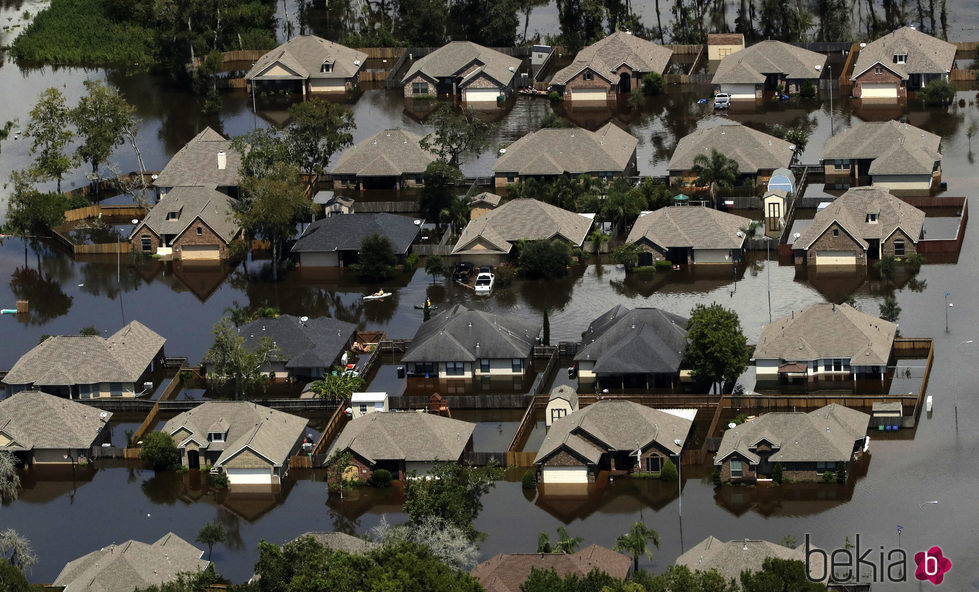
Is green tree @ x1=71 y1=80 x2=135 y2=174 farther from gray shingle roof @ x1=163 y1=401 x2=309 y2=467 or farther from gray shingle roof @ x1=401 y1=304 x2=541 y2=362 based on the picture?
gray shingle roof @ x1=163 y1=401 x2=309 y2=467

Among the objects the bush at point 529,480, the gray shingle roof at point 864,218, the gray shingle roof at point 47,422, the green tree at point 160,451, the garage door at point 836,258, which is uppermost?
the gray shingle roof at point 864,218

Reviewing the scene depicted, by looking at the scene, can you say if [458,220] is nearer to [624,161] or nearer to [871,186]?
[624,161]

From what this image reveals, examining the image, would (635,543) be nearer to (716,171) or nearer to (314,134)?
(716,171)

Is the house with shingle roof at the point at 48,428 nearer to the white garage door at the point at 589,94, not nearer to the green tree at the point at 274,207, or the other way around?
the green tree at the point at 274,207

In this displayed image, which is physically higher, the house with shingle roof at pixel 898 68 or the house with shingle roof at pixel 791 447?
the house with shingle roof at pixel 898 68

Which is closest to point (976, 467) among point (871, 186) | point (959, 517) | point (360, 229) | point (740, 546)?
point (959, 517)

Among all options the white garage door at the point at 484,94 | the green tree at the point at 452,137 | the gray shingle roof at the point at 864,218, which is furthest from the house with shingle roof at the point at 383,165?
the gray shingle roof at the point at 864,218
